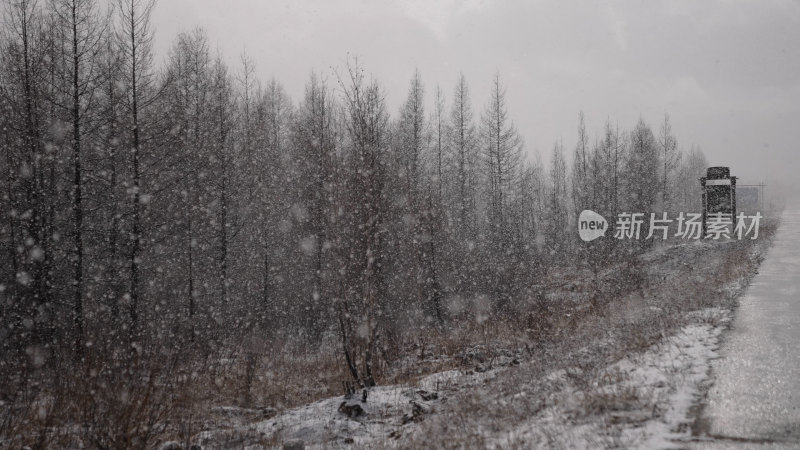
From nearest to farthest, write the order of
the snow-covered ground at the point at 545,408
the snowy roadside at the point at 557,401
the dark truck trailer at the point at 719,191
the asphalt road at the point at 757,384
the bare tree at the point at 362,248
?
the asphalt road at the point at 757,384, the snow-covered ground at the point at 545,408, the snowy roadside at the point at 557,401, the bare tree at the point at 362,248, the dark truck trailer at the point at 719,191

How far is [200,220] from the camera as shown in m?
21.4

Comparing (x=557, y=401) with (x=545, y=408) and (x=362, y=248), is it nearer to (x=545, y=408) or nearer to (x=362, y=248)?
(x=545, y=408)

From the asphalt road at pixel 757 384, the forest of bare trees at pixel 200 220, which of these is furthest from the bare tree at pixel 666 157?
the asphalt road at pixel 757 384

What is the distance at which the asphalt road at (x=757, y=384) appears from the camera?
384 cm

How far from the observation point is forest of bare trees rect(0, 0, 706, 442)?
30.1ft

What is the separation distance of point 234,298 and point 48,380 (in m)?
12.2

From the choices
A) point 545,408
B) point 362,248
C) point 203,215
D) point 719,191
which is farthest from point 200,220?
point 719,191

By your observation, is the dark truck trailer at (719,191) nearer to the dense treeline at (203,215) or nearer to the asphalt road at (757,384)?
the dense treeline at (203,215)

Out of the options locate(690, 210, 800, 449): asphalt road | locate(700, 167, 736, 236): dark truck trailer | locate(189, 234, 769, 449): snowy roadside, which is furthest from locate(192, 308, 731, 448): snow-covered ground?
locate(700, 167, 736, 236): dark truck trailer

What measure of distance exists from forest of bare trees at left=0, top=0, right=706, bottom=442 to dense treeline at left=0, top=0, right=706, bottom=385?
70 millimetres

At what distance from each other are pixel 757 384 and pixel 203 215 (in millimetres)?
20137

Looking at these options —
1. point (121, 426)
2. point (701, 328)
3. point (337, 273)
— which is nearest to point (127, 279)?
point (337, 273)

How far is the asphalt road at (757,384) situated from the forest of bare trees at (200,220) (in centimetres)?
505

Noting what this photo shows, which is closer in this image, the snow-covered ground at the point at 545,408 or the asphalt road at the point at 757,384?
the asphalt road at the point at 757,384
